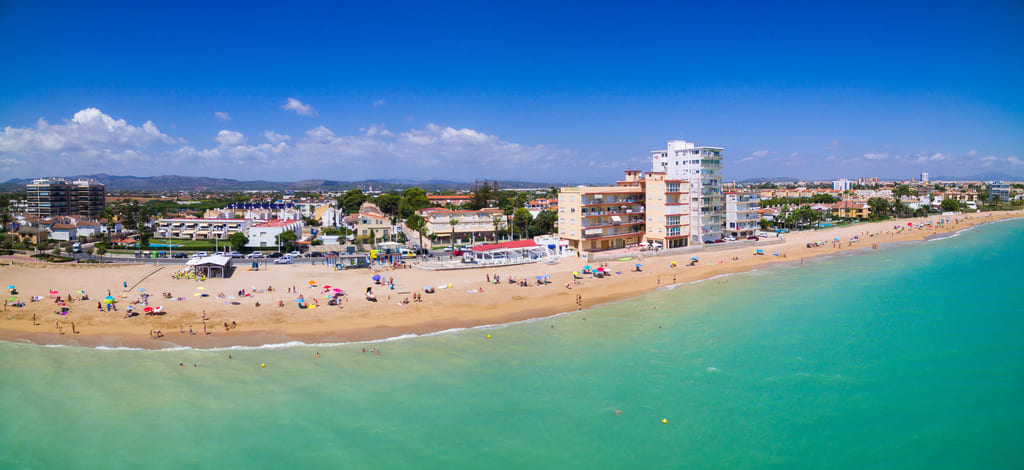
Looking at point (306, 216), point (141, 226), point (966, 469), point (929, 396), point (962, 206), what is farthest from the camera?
point (962, 206)

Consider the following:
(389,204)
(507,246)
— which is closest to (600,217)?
(507,246)

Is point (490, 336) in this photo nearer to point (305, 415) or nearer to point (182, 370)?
point (305, 415)

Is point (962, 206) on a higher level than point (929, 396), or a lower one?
higher

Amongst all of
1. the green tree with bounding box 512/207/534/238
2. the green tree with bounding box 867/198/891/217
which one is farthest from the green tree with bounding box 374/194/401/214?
the green tree with bounding box 867/198/891/217

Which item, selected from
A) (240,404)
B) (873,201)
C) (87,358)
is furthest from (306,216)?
(873,201)

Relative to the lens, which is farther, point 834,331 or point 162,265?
point 162,265

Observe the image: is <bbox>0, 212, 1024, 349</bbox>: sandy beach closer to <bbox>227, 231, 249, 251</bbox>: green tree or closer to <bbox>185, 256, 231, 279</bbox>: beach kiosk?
<bbox>185, 256, 231, 279</bbox>: beach kiosk

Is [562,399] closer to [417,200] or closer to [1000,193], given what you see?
[417,200]
